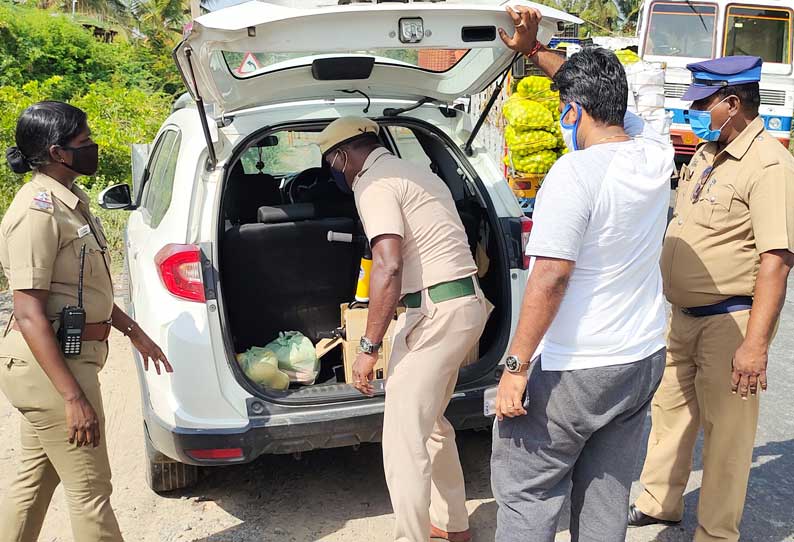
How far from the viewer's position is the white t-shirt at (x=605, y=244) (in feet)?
6.79

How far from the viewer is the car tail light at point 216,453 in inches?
118

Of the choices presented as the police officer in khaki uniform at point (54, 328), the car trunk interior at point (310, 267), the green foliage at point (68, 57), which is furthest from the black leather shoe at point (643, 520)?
the green foliage at point (68, 57)

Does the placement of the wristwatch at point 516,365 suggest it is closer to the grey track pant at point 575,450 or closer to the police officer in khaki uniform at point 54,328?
the grey track pant at point 575,450

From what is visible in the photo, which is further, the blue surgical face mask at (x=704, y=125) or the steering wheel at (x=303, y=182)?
the steering wheel at (x=303, y=182)

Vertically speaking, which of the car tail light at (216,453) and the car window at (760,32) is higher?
the car window at (760,32)

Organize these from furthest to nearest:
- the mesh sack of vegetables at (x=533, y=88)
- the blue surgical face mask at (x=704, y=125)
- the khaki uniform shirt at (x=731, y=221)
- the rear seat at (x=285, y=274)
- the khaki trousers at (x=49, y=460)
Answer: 1. the mesh sack of vegetables at (x=533, y=88)
2. the rear seat at (x=285, y=274)
3. the blue surgical face mask at (x=704, y=125)
4. the khaki uniform shirt at (x=731, y=221)
5. the khaki trousers at (x=49, y=460)

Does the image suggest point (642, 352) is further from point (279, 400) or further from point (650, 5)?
point (650, 5)

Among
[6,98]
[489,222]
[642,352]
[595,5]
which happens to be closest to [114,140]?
[6,98]

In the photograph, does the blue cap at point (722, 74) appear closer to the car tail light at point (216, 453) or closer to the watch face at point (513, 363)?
the watch face at point (513, 363)

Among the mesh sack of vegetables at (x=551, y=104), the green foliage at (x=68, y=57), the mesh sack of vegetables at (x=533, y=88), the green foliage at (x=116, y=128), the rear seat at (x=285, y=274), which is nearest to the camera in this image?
the rear seat at (x=285, y=274)

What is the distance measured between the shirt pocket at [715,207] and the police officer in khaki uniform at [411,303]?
2.90 ft

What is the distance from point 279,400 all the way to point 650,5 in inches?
417

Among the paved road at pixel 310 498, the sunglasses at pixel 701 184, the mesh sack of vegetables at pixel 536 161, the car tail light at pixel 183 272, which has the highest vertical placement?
the sunglasses at pixel 701 184

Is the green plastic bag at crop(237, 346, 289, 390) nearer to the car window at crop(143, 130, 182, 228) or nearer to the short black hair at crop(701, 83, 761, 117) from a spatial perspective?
the car window at crop(143, 130, 182, 228)
